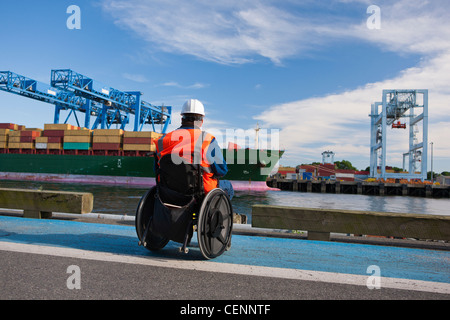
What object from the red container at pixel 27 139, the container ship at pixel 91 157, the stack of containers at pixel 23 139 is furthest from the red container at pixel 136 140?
the red container at pixel 27 139

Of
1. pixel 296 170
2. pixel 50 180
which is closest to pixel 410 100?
pixel 296 170

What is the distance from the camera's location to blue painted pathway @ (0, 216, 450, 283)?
287cm

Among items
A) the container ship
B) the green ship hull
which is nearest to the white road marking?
the green ship hull

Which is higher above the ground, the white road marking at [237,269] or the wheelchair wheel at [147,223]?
the wheelchair wheel at [147,223]

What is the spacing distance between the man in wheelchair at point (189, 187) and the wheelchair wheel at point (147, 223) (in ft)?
0.05

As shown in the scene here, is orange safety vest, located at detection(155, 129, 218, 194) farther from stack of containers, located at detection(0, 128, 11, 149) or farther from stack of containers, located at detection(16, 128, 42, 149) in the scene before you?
stack of containers, located at detection(0, 128, 11, 149)

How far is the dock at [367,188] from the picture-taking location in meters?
39.8

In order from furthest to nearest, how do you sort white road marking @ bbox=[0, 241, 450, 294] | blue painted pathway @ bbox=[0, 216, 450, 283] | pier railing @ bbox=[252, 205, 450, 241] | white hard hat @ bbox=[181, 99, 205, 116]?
pier railing @ bbox=[252, 205, 450, 241] < white hard hat @ bbox=[181, 99, 205, 116] < blue painted pathway @ bbox=[0, 216, 450, 283] < white road marking @ bbox=[0, 241, 450, 294]

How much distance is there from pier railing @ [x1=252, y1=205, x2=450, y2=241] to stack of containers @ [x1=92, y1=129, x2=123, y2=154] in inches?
1467

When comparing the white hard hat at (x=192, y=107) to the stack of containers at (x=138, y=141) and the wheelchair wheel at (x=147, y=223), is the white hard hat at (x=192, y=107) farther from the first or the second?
the stack of containers at (x=138, y=141)

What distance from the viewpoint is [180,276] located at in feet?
8.24

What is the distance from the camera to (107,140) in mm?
38938

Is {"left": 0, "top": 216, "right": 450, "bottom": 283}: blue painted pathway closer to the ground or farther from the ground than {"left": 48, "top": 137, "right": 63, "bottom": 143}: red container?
closer to the ground

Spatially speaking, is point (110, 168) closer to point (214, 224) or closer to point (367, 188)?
point (367, 188)
